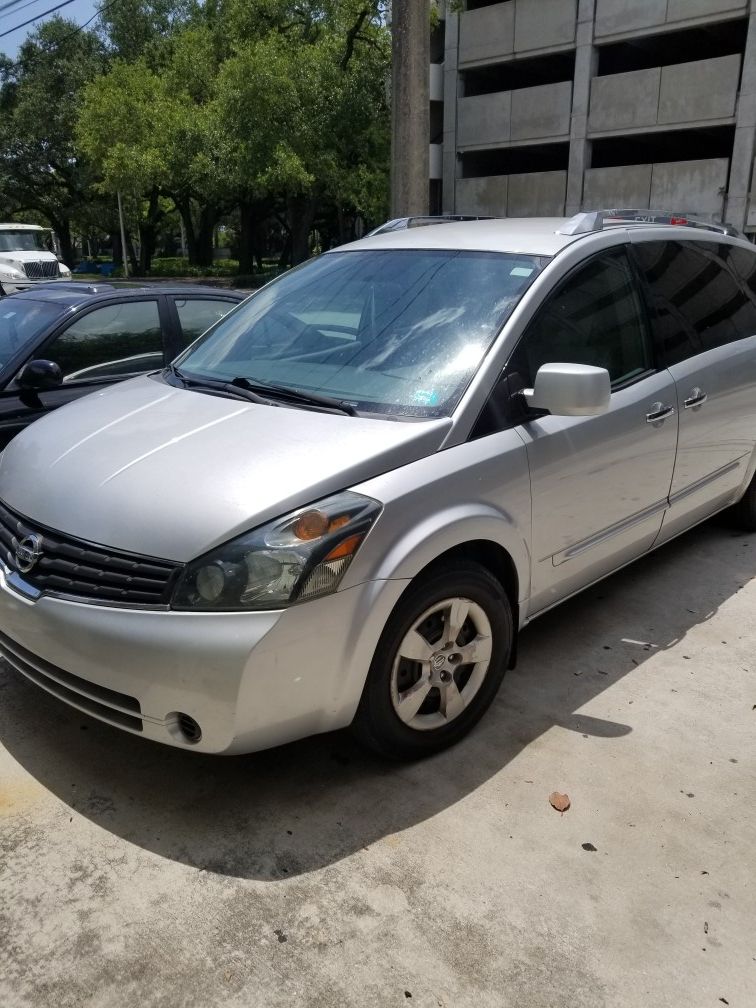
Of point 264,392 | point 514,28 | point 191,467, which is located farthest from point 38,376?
point 514,28

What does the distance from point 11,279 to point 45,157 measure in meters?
19.8

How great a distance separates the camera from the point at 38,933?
2.23 metres

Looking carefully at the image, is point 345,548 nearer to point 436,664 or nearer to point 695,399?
point 436,664

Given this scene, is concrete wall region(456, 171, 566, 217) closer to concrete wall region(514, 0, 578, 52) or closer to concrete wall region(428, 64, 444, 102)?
concrete wall region(428, 64, 444, 102)

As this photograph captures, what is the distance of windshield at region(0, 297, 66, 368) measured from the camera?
5074 mm

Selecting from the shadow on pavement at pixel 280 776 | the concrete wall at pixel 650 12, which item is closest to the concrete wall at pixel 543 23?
the concrete wall at pixel 650 12

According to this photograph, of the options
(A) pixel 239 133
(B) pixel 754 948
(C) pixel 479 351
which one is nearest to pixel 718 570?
(C) pixel 479 351

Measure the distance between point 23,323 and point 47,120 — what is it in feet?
122

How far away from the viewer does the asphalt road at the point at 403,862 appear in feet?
6.91

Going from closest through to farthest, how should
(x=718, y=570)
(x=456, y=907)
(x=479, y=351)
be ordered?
1. (x=456, y=907)
2. (x=479, y=351)
3. (x=718, y=570)

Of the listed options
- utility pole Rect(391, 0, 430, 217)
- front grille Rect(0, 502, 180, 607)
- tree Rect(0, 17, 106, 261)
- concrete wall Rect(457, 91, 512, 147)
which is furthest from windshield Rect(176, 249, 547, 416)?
tree Rect(0, 17, 106, 261)

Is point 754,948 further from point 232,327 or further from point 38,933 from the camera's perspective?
point 232,327

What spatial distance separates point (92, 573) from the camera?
252 centimetres

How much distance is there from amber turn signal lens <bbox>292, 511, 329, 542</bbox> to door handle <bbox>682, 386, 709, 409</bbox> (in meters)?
2.15
